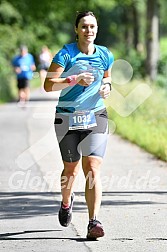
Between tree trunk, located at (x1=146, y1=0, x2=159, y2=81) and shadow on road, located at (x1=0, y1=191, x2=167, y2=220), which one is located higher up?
shadow on road, located at (x1=0, y1=191, x2=167, y2=220)

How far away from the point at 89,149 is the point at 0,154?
7.52 meters

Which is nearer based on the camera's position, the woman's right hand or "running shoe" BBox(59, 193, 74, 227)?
the woman's right hand

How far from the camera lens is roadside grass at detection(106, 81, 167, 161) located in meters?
15.4

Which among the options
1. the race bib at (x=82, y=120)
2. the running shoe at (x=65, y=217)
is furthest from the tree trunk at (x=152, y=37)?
the race bib at (x=82, y=120)

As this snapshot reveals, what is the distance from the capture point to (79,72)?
782 cm

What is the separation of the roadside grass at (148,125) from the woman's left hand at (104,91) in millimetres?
6383

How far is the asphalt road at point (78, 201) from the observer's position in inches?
302

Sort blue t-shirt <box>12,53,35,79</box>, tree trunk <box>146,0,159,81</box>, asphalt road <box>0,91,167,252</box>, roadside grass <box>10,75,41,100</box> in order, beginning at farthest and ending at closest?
1. roadside grass <box>10,75,41,100</box>
2. tree trunk <box>146,0,159,81</box>
3. blue t-shirt <box>12,53,35,79</box>
4. asphalt road <box>0,91,167,252</box>

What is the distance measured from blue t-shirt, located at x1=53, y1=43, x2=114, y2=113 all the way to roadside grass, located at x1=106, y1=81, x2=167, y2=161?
6308 millimetres

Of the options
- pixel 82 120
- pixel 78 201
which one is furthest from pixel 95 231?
pixel 78 201

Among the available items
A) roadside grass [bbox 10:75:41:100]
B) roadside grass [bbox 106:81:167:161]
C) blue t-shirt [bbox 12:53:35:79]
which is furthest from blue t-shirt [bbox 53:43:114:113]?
roadside grass [bbox 10:75:41:100]

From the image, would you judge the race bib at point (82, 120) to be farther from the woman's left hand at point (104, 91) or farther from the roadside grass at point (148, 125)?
the roadside grass at point (148, 125)

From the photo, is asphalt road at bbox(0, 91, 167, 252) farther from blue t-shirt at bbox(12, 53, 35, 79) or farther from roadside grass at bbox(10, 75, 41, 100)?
roadside grass at bbox(10, 75, 41, 100)

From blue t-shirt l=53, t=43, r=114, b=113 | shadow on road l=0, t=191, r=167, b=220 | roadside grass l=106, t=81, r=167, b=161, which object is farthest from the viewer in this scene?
roadside grass l=106, t=81, r=167, b=161
